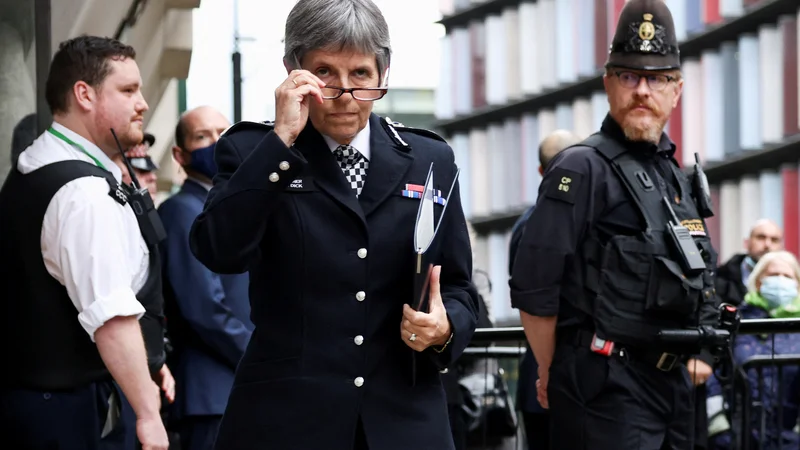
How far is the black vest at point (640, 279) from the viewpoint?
5809 mm

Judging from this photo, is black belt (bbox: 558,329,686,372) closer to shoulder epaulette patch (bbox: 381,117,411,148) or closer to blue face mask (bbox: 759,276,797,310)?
shoulder epaulette patch (bbox: 381,117,411,148)

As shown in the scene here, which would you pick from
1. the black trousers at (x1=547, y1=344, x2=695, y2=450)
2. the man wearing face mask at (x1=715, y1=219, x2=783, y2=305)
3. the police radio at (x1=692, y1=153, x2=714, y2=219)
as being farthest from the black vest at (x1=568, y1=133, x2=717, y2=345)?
the man wearing face mask at (x1=715, y1=219, x2=783, y2=305)

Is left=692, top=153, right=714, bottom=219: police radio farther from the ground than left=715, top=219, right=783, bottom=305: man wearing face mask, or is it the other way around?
left=692, top=153, right=714, bottom=219: police radio

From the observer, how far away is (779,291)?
10555 millimetres

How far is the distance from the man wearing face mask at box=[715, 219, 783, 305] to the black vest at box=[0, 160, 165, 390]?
5.75 metres

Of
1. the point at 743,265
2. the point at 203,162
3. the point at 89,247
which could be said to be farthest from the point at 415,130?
the point at 743,265

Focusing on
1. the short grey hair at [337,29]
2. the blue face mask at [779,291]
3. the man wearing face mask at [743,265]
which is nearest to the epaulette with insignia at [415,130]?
the short grey hair at [337,29]

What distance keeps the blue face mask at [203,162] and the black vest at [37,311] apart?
2164 millimetres

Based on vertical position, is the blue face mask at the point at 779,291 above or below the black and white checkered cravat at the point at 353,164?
below

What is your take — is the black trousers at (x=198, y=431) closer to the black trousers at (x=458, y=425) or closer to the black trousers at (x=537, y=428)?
the black trousers at (x=458, y=425)

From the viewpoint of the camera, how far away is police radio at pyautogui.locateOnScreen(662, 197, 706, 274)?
5.82 m

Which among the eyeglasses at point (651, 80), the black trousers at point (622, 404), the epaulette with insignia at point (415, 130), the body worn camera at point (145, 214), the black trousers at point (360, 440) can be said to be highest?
the eyeglasses at point (651, 80)

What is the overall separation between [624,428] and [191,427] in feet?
6.89

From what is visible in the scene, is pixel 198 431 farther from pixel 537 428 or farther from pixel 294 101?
pixel 294 101
